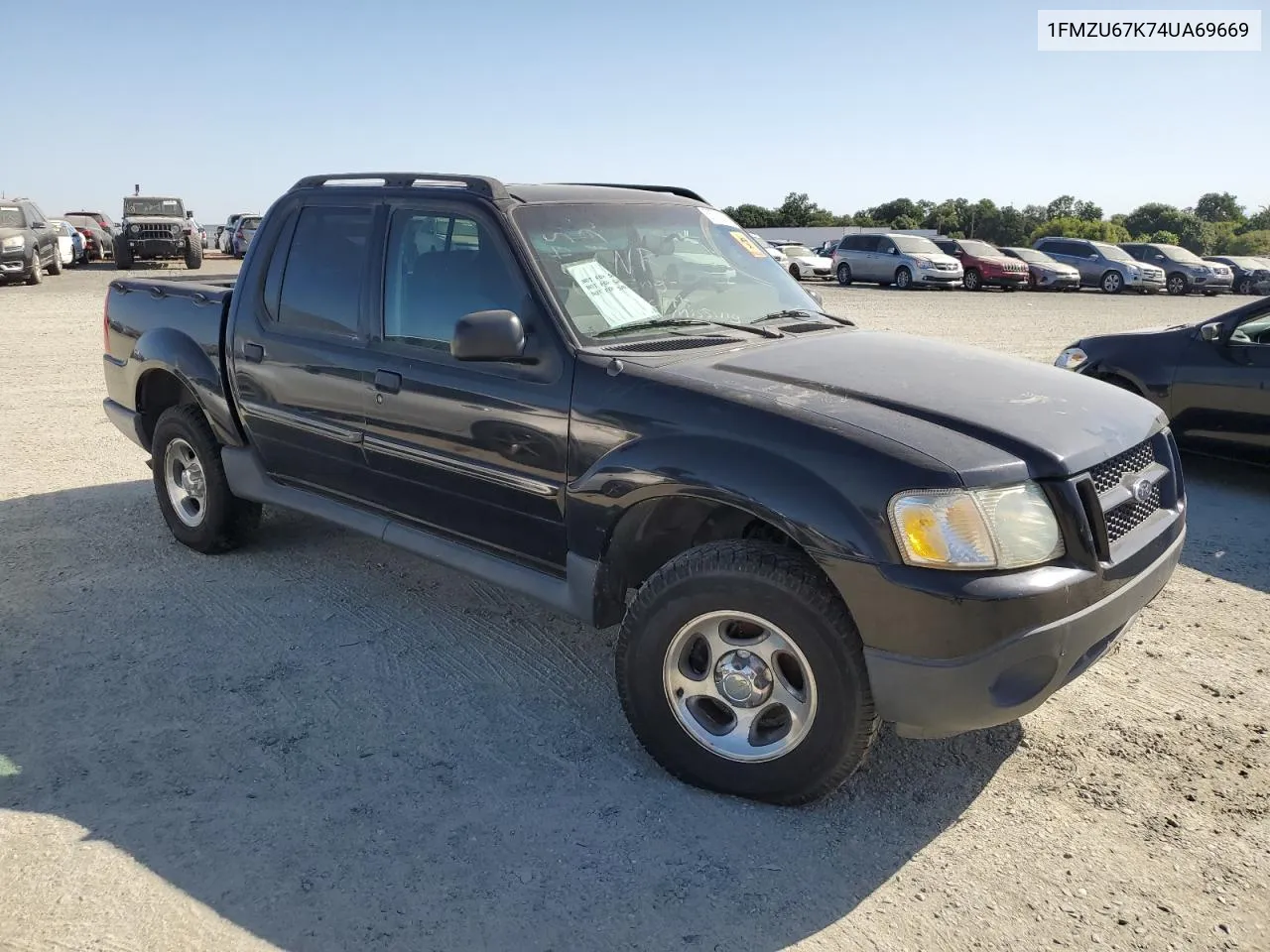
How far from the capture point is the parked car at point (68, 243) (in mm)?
25672

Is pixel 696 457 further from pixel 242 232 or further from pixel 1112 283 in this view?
pixel 242 232

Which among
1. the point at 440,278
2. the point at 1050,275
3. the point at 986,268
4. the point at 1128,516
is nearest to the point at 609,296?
the point at 440,278

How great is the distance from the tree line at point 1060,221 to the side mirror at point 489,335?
5553 cm

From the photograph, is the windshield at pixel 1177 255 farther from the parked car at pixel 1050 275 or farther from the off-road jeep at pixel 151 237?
the off-road jeep at pixel 151 237

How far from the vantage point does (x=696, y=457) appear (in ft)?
10.2

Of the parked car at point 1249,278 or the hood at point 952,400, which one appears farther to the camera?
the parked car at point 1249,278

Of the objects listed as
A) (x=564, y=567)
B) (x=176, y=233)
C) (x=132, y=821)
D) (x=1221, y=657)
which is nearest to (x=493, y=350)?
(x=564, y=567)

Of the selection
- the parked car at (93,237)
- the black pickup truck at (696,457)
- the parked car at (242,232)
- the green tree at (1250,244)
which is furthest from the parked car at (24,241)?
the green tree at (1250,244)

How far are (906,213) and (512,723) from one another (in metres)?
76.0

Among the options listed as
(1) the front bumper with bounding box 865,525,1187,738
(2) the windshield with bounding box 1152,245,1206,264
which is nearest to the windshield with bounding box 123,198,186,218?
(2) the windshield with bounding box 1152,245,1206,264

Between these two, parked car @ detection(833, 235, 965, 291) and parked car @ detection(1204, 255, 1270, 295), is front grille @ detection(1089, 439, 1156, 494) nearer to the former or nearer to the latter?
parked car @ detection(833, 235, 965, 291)

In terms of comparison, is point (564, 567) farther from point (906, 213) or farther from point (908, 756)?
point (906, 213)

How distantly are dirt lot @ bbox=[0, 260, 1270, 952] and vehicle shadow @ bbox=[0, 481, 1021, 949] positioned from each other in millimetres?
11

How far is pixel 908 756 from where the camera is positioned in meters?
3.50
